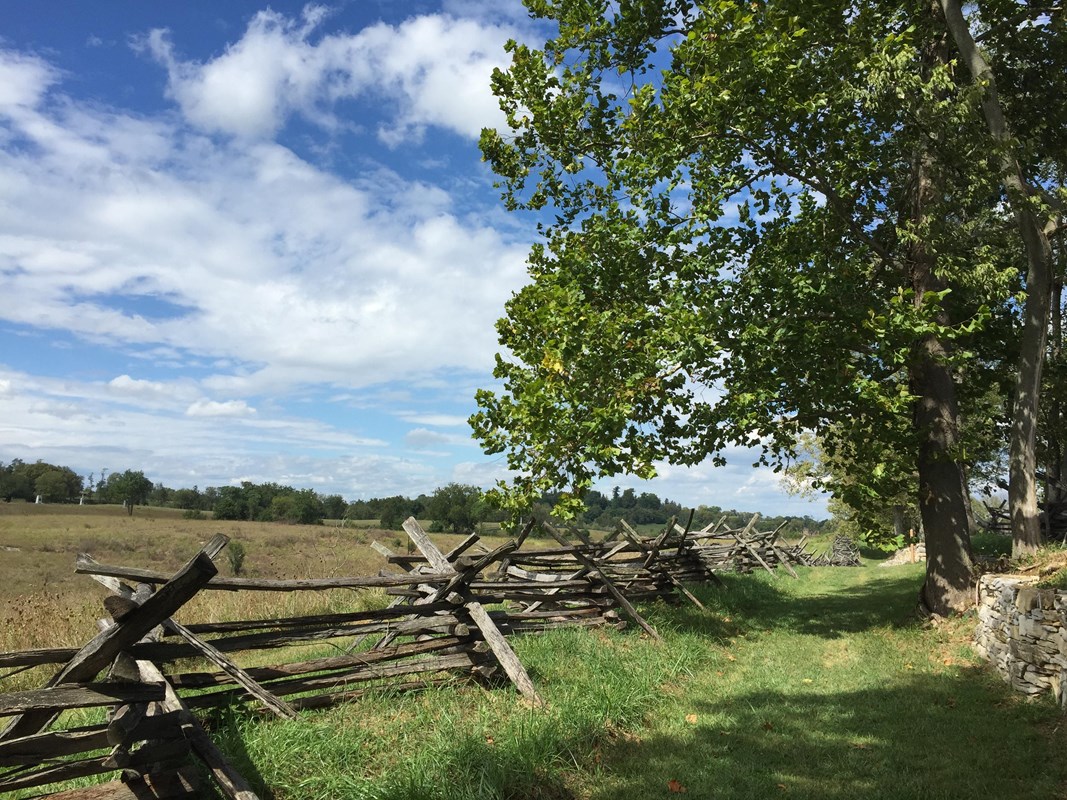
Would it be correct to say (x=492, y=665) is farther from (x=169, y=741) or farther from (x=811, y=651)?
(x=811, y=651)

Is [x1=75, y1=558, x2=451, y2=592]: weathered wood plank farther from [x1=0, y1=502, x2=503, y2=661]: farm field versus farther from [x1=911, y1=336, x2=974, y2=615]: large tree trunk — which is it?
[x1=911, y1=336, x2=974, y2=615]: large tree trunk

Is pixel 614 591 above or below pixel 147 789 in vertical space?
above

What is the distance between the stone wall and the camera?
650cm

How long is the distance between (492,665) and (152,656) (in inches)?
127

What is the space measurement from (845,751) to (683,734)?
53.6 inches

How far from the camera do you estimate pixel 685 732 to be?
593cm

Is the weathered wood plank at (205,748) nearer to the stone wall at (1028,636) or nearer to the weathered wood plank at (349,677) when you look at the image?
the weathered wood plank at (349,677)

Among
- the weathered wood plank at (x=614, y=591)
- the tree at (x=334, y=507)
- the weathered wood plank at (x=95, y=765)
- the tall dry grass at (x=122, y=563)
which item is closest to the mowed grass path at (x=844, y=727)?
the weathered wood plank at (x=614, y=591)

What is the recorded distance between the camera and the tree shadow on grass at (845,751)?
479cm

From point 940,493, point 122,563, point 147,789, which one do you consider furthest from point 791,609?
point 122,563

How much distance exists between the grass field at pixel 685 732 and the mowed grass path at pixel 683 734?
16 millimetres

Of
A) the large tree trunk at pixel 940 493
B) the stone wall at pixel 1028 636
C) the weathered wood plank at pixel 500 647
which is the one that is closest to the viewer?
the weathered wood plank at pixel 500 647

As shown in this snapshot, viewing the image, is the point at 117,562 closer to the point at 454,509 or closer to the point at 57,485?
the point at 454,509

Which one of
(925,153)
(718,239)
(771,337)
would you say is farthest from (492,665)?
(925,153)
